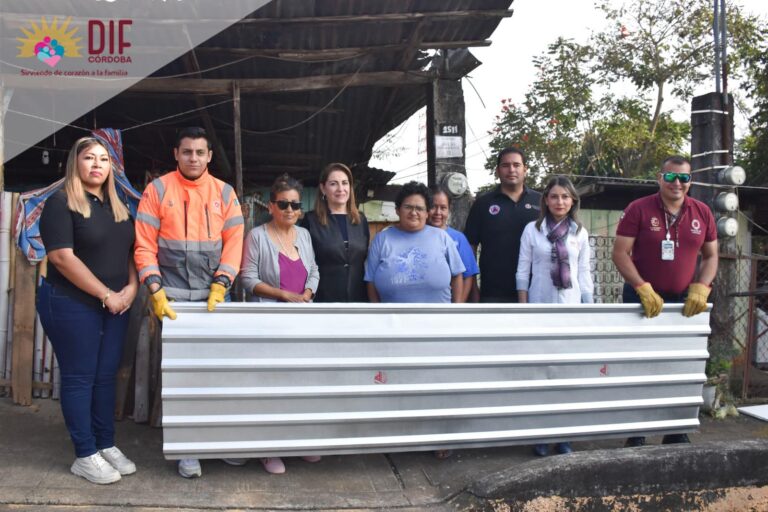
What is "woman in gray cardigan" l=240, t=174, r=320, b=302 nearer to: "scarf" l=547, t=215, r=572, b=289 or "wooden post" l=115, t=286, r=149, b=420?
"wooden post" l=115, t=286, r=149, b=420

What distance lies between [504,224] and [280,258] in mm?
1672

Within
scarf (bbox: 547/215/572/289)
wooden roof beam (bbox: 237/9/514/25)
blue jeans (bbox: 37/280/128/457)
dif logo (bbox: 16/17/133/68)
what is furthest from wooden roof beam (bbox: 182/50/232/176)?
scarf (bbox: 547/215/572/289)

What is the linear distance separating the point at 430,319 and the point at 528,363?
0.69 metres

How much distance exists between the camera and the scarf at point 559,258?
13.2 feet

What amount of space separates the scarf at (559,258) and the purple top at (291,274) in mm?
1666

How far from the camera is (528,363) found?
12.2 ft

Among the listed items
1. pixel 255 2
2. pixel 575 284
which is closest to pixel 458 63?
pixel 255 2

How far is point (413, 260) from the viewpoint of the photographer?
3.97m

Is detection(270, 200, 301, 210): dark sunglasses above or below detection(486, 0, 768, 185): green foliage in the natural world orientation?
below

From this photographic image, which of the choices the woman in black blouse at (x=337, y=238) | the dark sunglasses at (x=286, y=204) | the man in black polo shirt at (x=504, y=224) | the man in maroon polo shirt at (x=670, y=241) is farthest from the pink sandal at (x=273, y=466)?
the man in maroon polo shirt at (x=670, y=241)

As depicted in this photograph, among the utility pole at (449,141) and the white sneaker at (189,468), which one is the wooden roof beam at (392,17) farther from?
the white sneaker at (189,468)

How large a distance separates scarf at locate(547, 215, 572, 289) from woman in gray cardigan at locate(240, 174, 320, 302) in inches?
63.3

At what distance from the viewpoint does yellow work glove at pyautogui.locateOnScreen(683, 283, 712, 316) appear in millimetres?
3959

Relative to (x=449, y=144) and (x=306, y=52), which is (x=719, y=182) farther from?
(x=306, y=52)
